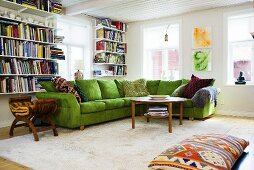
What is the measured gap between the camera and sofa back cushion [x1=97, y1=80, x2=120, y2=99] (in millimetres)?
5285

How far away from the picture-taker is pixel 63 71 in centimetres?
575

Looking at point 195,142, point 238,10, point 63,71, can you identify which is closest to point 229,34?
point 238,10

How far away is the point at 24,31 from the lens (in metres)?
4.56

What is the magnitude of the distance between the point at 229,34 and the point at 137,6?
88.0 inches

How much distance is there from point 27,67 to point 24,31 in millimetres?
677

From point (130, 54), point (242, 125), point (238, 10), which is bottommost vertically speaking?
point (242, 125)

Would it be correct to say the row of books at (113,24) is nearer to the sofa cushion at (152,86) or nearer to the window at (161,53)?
the window at (161,53)

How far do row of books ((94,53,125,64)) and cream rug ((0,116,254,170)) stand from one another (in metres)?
2.26

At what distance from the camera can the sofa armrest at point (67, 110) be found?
3.91 metres

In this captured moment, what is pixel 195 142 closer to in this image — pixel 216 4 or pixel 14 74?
pixel 14 74

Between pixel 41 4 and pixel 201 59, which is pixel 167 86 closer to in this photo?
pixel 201 59

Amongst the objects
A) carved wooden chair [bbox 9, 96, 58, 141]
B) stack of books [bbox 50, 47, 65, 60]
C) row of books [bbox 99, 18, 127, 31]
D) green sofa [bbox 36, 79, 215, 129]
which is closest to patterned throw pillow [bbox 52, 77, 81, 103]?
green sofa [bbox 36, 79, 215, 129]

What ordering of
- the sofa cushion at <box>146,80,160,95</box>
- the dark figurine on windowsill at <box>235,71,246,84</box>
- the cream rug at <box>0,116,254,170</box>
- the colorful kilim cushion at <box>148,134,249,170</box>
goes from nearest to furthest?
the colorful kilim cushion at <box>148,134,249,170</box> < the cream rug at <box>0,116,254,170</box> < the dark figurine on windowsill at <box>235,71,246,84</box> < the sofa cushion at <box>146,80,160,95</box>

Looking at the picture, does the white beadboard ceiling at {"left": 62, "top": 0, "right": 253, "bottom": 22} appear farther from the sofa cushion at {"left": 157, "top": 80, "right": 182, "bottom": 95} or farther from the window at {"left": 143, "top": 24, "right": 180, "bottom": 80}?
the sofa cushion at {"left": 157, "top": 80, "right": 182, "bottom": 95}
